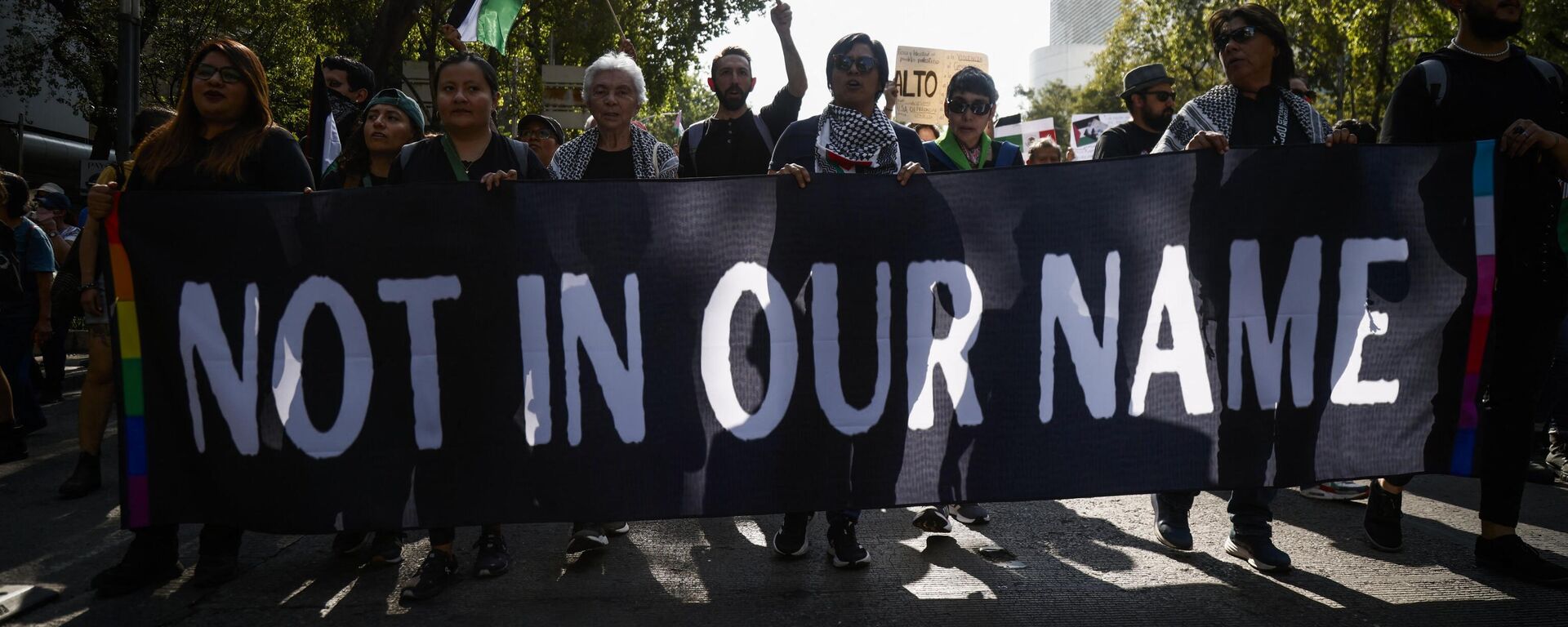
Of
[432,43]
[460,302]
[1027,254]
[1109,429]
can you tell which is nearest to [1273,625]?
[1109,429]

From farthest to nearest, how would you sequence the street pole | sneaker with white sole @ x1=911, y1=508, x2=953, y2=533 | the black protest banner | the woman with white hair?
the street pole → the woman with white hair → sneaker with white sole @ x1=911, y1=508, x2=953, y2=533 → the black protest banner

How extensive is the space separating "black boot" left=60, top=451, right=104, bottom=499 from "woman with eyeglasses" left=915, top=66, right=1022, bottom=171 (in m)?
4.29

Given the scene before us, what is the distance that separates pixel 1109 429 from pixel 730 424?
1249 millimetres

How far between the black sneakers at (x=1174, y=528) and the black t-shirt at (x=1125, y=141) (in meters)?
1.87

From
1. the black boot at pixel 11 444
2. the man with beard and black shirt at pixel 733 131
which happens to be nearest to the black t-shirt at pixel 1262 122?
the man with beard and black shirt at pixel 733 131

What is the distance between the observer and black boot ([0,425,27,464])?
6555 millimetres

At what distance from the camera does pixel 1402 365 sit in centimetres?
392

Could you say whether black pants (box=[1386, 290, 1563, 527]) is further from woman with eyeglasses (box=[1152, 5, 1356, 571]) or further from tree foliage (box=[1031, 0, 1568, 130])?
tree foliage (box=[1031, 0, 1568, 130])

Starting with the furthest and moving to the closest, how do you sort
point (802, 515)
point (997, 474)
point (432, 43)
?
point (432, 43)
point (802, 515)
point (997, 474)

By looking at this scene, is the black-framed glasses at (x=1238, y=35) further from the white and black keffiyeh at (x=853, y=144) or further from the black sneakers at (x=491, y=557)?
the black sneakers at (x=491, y=557)

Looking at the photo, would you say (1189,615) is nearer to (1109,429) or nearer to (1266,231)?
(1109,429)

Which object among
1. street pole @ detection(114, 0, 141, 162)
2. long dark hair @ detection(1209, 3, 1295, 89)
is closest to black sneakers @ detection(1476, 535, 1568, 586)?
long dark hair @ detection(1209, 3, 1295, 89)

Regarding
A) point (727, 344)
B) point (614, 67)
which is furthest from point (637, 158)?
point (727, 344)

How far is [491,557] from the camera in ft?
13.3
